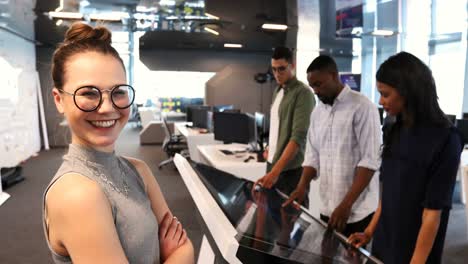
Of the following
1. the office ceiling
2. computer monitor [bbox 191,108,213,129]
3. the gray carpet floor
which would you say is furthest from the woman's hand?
the office ceiling

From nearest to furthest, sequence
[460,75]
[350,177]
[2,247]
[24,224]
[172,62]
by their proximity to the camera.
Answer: [350,177]
[2,247]
[24,224]
[460,75]
[172,62]

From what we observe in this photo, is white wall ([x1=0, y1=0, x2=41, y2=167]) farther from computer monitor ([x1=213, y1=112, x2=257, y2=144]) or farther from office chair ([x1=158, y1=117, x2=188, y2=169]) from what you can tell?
computer monitor ([x1=213, y1=112, x2=257, y2=144])

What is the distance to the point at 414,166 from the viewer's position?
135cm

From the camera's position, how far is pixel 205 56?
13.9m

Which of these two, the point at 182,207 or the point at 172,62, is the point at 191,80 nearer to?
the point at 172,62

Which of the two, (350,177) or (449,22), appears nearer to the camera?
(350,177)

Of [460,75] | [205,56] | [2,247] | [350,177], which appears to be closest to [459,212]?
[350,177]

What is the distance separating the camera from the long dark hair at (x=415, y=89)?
4.40 feet

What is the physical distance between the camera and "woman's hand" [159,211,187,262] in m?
0.99

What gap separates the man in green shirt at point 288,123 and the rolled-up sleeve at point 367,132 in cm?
→ 47

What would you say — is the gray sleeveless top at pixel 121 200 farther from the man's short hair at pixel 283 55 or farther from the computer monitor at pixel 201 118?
the computer monitor at pixel 201 118

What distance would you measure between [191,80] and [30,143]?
7.04m

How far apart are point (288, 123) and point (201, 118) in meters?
5.18

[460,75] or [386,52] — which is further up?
[386,52]
